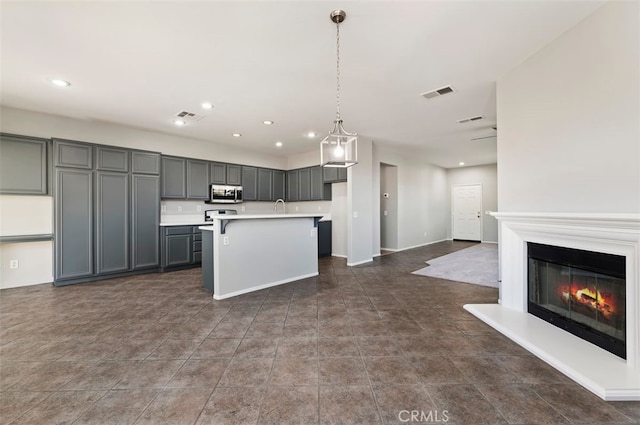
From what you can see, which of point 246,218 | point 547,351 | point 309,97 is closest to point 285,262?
point 246,218

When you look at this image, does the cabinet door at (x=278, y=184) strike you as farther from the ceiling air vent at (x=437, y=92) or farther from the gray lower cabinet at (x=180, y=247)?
the ceiling air vent at (x=437, y=92)

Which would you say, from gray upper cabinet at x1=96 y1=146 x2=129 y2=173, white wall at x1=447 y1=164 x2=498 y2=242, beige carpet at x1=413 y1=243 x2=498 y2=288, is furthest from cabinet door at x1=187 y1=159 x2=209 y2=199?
white wall at x1=447 y1=164 x2=498 y2=242

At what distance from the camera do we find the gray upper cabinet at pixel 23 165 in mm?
3824

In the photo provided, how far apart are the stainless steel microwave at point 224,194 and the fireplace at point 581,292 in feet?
18.7

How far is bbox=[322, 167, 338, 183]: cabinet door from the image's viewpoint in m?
6.27

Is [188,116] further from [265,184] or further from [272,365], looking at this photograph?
[272,365]

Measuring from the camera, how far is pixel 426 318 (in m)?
2.87

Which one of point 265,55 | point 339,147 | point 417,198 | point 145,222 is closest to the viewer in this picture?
point 265,55

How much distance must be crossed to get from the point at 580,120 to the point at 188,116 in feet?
16.7

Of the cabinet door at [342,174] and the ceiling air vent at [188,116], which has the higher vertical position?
the ceiling air vent at [188,116]

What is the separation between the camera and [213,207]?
6.18 m

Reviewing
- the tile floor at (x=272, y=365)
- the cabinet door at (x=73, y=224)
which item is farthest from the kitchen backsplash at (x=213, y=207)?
the tile floor at (x=272, y=365)

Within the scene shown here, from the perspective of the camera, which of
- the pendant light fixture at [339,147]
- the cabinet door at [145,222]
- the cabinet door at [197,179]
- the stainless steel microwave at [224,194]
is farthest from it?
the stainless steel microwave at [224,194]

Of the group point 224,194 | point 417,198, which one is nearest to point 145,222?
point 224,194
